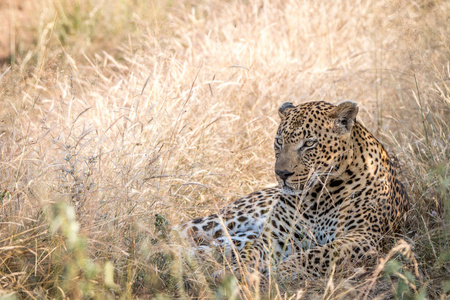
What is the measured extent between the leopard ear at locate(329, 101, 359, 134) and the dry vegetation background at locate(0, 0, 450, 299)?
733mm

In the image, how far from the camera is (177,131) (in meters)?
5.58

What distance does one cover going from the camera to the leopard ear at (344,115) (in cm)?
452

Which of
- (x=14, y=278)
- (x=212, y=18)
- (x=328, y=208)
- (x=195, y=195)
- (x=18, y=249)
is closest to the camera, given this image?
(x=14, y=278)

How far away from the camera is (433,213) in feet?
15.9

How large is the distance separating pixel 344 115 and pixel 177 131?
1670mm

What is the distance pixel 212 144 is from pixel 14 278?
2912 millimetres

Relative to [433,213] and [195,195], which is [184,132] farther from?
[433,213]

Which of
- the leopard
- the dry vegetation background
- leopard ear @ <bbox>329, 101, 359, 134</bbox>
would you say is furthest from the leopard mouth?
the dry vegetation background

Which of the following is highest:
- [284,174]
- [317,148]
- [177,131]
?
[317,148]

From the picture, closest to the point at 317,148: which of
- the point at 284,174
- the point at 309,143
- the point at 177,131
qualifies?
the point at 309,143

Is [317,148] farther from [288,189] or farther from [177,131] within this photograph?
[177,131]

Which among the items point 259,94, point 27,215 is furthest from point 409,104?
point 27,215

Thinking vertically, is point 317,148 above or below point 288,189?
above

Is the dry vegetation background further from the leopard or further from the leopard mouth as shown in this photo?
the leopard mouth
